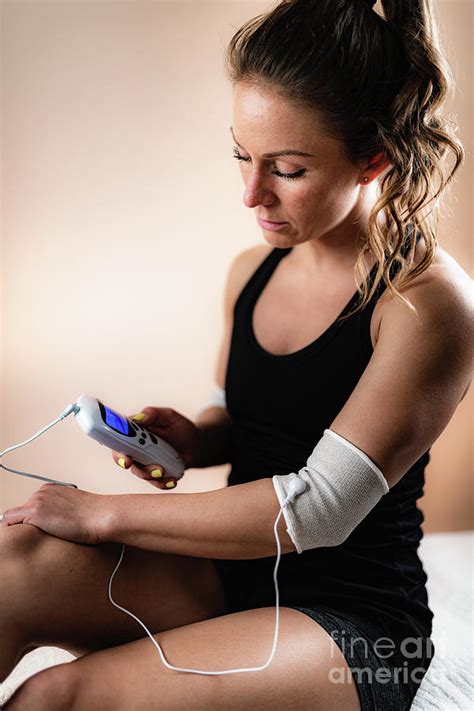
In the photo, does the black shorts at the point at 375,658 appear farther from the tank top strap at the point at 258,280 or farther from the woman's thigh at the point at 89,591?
the tank top strap at the point at 258,280

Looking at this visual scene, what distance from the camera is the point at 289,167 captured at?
109cm

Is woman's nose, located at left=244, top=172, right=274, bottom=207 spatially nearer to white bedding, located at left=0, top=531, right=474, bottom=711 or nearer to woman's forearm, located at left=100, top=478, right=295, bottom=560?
woman's forearm, located at left=100, top=478, right=295, bottom=560

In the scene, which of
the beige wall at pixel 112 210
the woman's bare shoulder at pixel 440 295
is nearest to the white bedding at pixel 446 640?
the woman's bare shoulder at pixel 440 295

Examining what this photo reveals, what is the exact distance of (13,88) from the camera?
6.41 feet

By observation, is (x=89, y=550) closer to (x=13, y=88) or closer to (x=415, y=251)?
(x=415, y=251)

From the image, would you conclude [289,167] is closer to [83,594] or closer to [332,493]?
[332,493]

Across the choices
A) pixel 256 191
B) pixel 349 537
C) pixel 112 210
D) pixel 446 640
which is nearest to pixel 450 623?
pixel 446 640

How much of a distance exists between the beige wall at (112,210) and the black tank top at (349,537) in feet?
2.91

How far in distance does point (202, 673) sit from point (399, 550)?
14.8 inches

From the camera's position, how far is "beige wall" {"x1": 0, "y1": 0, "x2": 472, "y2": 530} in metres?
1.98

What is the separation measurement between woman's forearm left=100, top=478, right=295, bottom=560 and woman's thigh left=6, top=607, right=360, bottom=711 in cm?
11

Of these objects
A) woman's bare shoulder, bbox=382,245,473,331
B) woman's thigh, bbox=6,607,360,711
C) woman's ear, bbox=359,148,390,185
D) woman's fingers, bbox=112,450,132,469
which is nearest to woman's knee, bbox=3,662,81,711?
woman's thigh, bbox=6,607,360,711

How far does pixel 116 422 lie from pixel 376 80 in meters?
0.60

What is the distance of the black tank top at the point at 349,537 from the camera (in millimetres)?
1174
